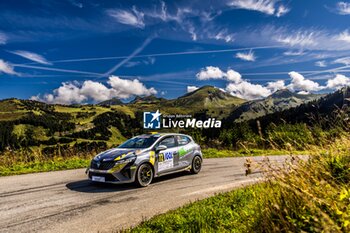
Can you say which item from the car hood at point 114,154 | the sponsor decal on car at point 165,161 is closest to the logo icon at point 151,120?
the sponsor decal on car at point 165,161

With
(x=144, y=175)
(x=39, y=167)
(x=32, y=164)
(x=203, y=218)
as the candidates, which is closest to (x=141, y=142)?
(x=144, y=175)

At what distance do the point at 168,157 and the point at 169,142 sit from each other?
68 centimetres

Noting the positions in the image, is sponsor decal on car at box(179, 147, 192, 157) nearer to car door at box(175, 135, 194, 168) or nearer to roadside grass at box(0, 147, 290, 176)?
car door at box(175, 135, 194, 168)

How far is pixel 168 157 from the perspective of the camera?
437 inches

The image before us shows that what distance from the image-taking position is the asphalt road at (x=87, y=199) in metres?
6.27

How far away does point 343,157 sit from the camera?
5281 mm

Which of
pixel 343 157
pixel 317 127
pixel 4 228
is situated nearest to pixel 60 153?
pixel 4 228

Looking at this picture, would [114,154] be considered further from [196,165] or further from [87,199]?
[196,165]

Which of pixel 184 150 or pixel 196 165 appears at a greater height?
pixel 184 150

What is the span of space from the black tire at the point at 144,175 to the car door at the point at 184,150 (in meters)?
1.85

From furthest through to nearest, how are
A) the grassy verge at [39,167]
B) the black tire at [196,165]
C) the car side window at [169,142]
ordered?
the grassy verge at [39,167] < the black tire at [196,165] < the car side window at [169,142]

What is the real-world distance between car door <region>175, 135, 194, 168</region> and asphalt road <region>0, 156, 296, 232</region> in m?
0.56

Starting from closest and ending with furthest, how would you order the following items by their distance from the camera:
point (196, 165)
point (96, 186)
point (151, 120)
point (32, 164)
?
point (96, 186), point (196, 165), point (32, 164), point (151, 120)

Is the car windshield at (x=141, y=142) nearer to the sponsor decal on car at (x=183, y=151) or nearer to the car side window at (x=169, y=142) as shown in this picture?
the car side window at (x=169, y=142)
